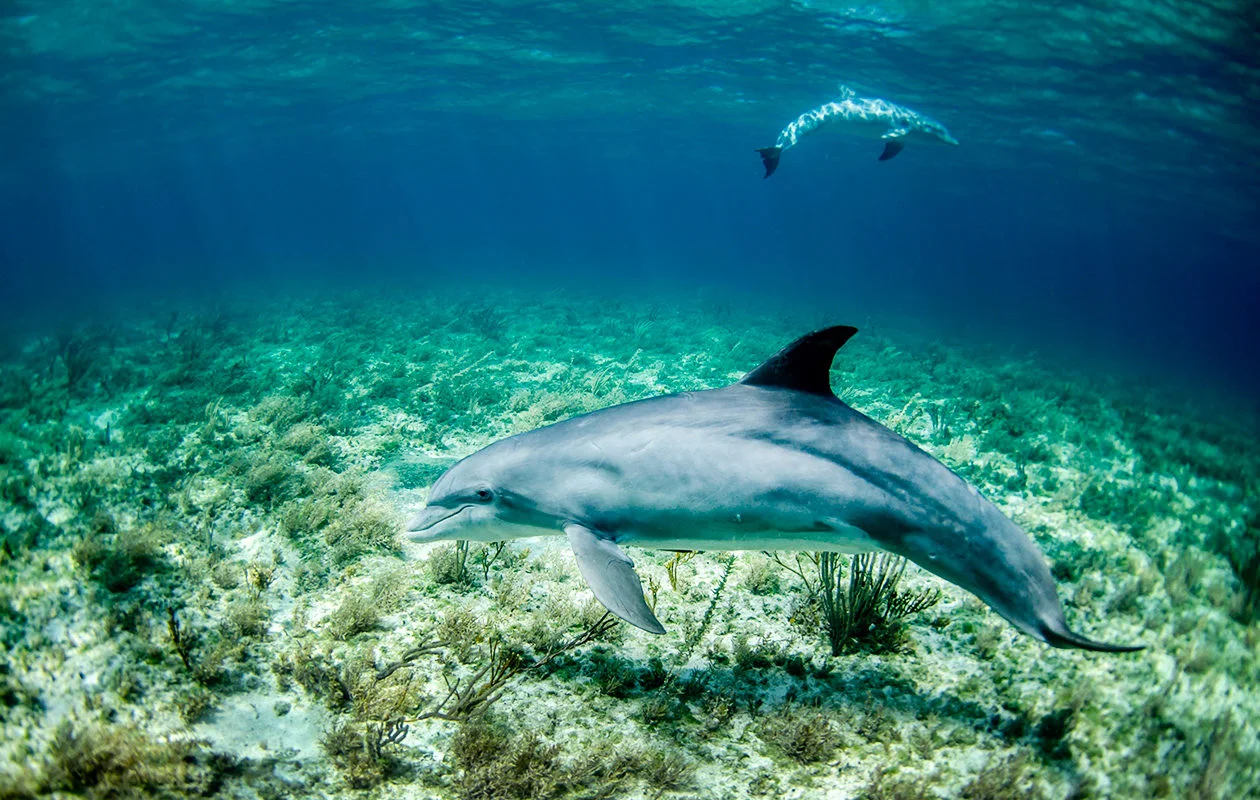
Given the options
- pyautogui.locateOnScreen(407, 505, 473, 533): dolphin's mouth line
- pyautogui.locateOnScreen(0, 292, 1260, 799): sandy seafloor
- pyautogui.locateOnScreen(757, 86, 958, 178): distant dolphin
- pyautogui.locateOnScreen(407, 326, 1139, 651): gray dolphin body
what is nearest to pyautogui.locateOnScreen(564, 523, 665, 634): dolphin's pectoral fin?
pyautogui.locateOnScreen(407, 326, 1139, 651): gray dolphin body

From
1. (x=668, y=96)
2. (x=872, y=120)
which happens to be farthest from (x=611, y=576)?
(x=668, y=96)

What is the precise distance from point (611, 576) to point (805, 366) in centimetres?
169

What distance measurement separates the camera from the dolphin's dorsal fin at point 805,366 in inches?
139

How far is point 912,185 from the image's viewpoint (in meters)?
66.1

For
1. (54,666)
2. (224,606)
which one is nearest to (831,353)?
(224,606)

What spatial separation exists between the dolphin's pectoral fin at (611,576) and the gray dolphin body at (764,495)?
1 cm

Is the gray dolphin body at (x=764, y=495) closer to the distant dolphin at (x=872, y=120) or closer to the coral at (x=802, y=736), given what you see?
the coral at (x=802, y=736)

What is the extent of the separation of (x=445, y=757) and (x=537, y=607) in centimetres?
158

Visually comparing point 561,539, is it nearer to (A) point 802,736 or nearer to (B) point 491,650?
(B) point 491,650

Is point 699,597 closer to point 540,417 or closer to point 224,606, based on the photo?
point 224,606

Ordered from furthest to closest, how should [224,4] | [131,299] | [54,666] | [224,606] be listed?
[131,299], [224,4], [224,606], [54,666]

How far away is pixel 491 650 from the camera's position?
417 cm

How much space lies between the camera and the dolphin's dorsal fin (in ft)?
11.6

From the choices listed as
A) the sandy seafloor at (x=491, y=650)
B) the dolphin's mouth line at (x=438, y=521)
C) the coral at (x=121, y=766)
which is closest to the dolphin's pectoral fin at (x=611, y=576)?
the dolphin's mouth line at (x=438, y=521)
